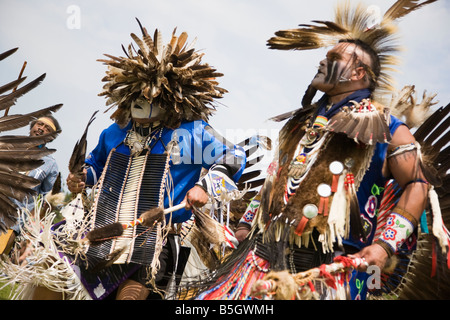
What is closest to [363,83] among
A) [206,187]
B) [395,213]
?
[395,213]

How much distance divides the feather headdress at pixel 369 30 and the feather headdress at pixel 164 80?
843mm

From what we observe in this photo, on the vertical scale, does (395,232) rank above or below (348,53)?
below

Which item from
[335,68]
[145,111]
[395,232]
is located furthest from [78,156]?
[395,232]

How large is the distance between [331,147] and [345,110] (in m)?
0.18

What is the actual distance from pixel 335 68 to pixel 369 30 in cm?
28

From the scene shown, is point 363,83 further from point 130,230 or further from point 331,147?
point 130,230

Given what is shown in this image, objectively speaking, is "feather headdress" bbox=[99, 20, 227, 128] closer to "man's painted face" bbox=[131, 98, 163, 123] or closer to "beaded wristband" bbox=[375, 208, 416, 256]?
"man's painted face" bbox=[131, 98, 163, 123]

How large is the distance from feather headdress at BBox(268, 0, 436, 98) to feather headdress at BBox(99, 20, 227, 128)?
843mm

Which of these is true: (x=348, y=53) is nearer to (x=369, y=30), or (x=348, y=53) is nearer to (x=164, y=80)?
(x=369, y=30)

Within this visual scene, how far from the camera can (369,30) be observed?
10.5ft

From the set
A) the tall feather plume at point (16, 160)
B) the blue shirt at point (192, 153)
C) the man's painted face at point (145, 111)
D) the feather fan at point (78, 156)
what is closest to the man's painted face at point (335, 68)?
the blue shirt at point (192, 153)

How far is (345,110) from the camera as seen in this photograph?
301 cm
